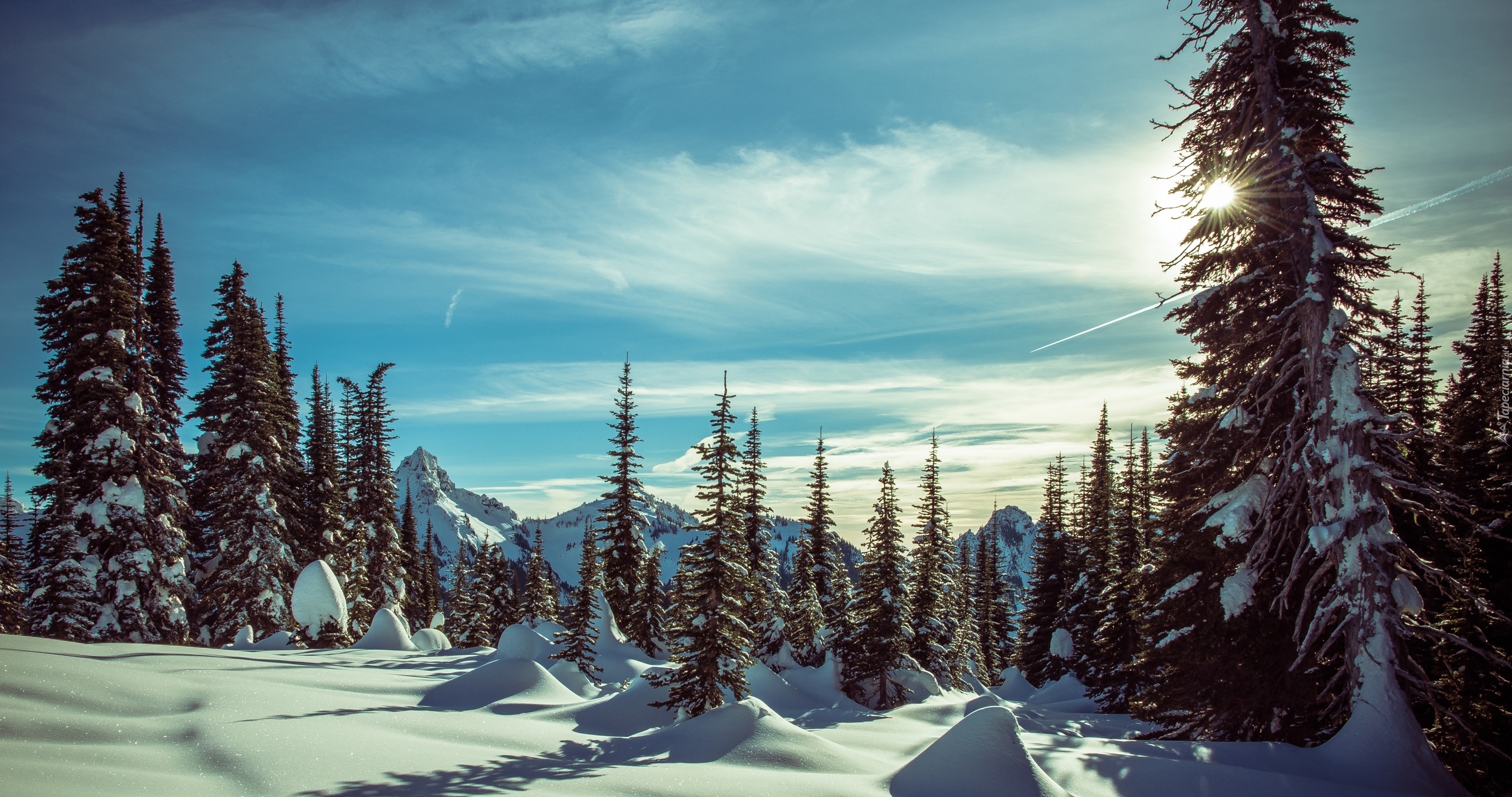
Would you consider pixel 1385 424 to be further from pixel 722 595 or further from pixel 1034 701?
pixel 1034 701

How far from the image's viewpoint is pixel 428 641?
2523 centimetres

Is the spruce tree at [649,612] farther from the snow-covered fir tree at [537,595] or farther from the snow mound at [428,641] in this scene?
the snow-covered fir tree at [537,595]

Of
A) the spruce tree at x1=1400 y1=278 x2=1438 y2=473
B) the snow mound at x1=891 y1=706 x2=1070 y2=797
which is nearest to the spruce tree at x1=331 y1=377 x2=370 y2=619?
the snow mound at x1=891 y1=706 x2=1070 y2=797

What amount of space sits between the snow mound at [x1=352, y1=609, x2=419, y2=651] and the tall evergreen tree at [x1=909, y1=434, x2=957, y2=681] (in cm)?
2323

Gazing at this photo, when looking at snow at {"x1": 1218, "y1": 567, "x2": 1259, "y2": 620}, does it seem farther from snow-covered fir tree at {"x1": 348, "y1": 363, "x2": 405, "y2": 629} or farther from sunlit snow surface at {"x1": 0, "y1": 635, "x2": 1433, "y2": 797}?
snow-covered fir tree at {"x1": 348, "y1": 363, "x2": 405, "y2": 629}

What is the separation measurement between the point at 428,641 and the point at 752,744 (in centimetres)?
2157

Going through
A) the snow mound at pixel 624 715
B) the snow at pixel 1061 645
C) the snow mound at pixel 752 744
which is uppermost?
the snow mound at pixel 752 744

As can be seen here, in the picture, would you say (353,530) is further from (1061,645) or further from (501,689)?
(1061,645)

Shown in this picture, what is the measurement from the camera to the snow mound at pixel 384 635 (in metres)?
21.3

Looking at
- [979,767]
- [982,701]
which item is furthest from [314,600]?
[982,701]

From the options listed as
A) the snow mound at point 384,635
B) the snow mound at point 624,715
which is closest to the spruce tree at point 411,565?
the snow mound at point 384,635

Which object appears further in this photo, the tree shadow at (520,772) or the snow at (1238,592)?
the snow at (1238,592)

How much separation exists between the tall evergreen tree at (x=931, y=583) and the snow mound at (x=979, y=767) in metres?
26.0

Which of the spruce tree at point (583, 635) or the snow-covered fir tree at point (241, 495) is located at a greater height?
the snow-covered fir tree at point (241, 495)
